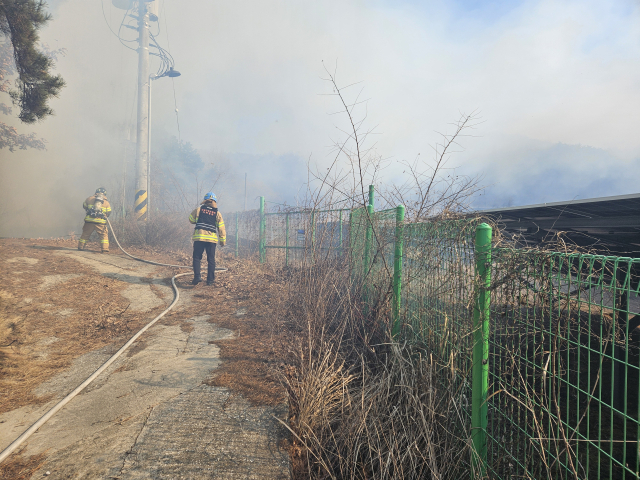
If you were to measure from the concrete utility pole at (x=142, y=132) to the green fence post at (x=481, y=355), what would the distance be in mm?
12562

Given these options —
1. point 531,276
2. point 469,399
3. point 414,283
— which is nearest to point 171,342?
point 414,283

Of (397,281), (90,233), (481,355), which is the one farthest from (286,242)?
(481,355)

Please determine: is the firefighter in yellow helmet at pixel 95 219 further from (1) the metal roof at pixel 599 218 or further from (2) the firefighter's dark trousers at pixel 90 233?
(1) the metal roof at pixel 599 218

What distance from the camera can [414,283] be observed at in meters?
2.99

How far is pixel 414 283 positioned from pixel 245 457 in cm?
186

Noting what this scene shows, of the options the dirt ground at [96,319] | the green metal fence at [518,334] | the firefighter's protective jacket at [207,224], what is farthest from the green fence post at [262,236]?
the green metal fence at [518,334]

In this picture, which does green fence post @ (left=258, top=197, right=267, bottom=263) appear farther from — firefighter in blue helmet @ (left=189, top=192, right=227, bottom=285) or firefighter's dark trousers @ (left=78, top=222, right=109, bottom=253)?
firefighter's dark trousers @ (left=78, top=222, right=109, bottom=253)

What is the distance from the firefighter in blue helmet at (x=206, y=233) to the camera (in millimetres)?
7262

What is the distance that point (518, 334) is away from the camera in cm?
168

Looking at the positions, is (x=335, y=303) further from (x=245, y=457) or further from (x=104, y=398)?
(x=104, y=398)

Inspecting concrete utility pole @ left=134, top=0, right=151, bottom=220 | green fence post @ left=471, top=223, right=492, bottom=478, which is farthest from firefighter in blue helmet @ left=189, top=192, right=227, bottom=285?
green fence post @ left=471, top=223, right=492, bottom=478

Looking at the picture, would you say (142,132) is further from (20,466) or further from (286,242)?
(20,466)

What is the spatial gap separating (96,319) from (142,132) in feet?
30.6

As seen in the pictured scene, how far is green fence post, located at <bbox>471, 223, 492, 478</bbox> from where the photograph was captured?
6.13 feet
